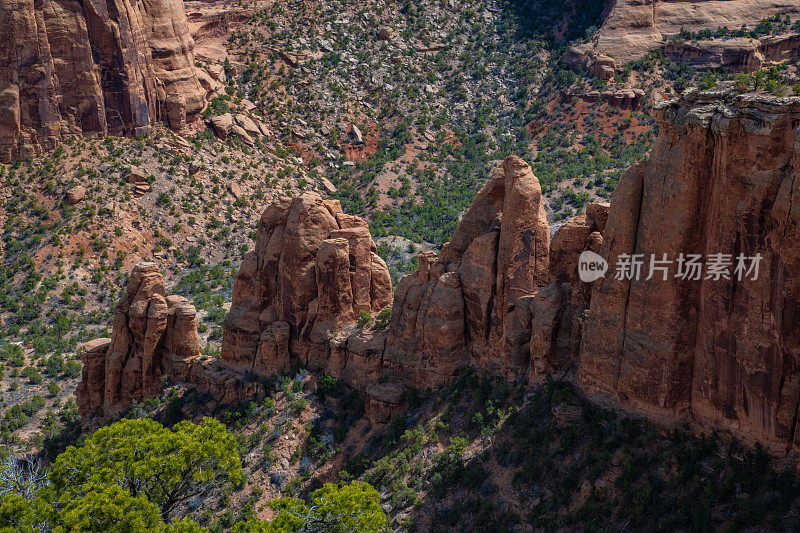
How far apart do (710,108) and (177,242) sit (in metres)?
73.8

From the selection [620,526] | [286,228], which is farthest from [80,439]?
[620,526]

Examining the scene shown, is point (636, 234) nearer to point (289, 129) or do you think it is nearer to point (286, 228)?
point (286, 228)

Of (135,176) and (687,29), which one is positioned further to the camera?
(687,29)

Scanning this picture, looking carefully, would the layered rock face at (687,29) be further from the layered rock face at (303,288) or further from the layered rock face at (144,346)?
the layered rock face at (144,346)

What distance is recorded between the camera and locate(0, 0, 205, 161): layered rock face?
98.1 metres

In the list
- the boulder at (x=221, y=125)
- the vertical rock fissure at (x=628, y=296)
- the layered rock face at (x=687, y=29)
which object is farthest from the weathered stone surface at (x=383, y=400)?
the layered rock face at (x=687, y=29)

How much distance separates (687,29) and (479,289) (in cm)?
8591

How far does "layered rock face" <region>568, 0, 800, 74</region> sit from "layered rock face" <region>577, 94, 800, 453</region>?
79.7 meters

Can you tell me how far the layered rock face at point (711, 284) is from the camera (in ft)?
109

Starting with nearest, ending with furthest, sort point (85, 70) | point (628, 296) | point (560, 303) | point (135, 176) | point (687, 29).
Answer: point (628, 296) → point (560, 303) → point (135, 176) → point (85, 70) → point (687, 29)

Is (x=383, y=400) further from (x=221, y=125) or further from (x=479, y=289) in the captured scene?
(x=221, y=125)

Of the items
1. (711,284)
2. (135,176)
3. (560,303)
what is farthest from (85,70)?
(711,284)

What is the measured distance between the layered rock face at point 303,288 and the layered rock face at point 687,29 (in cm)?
7179

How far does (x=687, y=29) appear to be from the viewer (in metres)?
120
